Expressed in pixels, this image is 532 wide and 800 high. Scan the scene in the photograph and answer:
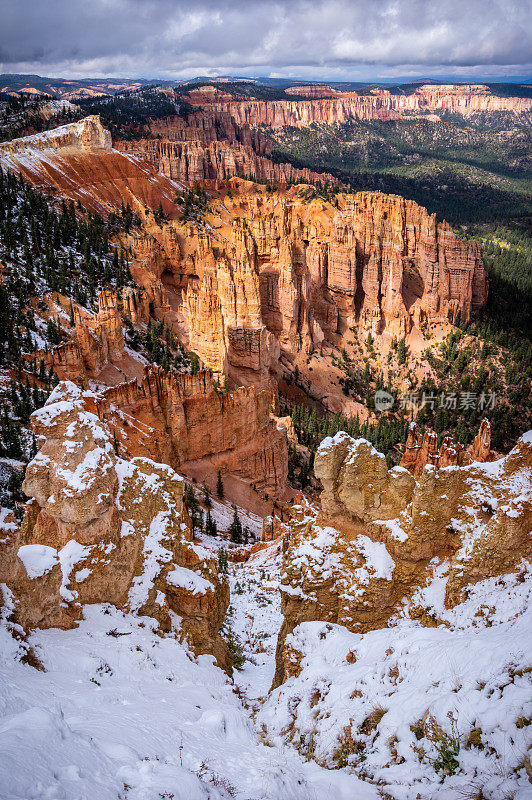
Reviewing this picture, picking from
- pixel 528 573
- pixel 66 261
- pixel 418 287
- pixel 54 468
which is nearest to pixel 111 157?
pixel 66 261

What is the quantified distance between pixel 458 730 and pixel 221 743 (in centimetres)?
415

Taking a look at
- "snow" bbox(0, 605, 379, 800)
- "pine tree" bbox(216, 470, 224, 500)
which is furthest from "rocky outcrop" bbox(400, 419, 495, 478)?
"snow" bbox(0, 605, 379, 800)

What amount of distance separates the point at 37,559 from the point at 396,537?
787 centimetres

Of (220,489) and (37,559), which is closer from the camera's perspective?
(37,559)

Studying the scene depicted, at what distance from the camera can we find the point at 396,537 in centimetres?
1239

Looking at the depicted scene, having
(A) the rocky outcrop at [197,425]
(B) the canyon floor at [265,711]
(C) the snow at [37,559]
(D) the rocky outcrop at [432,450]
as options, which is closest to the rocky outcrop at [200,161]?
(A) the rocky outcrop at [197,425]

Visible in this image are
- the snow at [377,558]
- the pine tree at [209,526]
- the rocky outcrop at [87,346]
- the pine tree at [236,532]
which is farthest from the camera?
the rocky outcrop at [87,346]

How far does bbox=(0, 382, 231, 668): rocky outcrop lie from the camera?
35.9ft

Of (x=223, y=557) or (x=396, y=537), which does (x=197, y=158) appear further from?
(x=396, y=537)

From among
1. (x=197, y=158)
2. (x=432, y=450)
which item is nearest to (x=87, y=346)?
(x=432, y=450)

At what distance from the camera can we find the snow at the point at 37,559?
1033cm

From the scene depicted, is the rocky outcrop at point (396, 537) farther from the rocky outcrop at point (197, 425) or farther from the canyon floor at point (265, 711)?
the rocky outcrop at point (197, 425)

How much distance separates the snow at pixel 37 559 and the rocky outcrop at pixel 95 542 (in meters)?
0.02

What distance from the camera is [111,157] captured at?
265 ft
